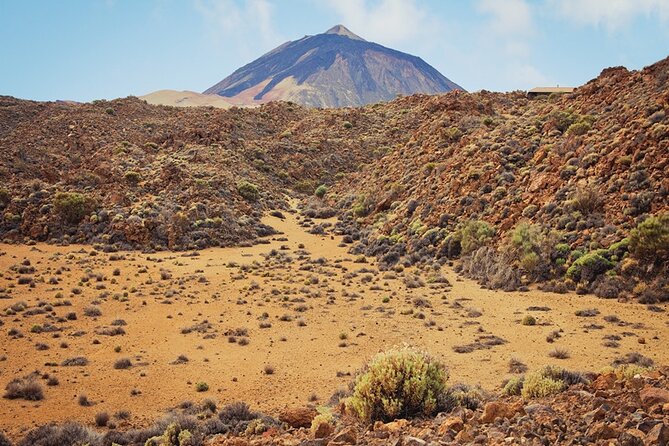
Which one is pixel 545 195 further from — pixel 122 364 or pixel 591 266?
pixel 122 364

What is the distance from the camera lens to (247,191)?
1732 inches

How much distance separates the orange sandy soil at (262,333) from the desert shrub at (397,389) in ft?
11.7

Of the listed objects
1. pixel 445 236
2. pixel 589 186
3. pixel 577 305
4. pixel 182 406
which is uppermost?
pixel 589 186

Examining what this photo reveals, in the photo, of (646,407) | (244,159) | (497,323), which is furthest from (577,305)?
(244,159)

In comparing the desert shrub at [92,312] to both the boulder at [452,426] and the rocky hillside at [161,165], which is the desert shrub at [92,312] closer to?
the rocky hillside at [161,165]

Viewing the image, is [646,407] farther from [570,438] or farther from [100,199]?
[100,199]

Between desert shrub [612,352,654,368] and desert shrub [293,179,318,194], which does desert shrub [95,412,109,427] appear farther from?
desert shrub [293,179,318,194]

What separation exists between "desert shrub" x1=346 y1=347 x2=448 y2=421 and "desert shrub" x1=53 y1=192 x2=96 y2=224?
33.9 meters

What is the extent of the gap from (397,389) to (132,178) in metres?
38.0

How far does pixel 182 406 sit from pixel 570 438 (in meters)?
8.26

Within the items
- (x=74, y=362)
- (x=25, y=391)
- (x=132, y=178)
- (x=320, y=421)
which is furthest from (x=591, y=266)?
(x=132, y=178)

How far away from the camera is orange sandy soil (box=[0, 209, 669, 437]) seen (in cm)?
1169

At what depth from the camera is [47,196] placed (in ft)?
124

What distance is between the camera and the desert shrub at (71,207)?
117 ft
